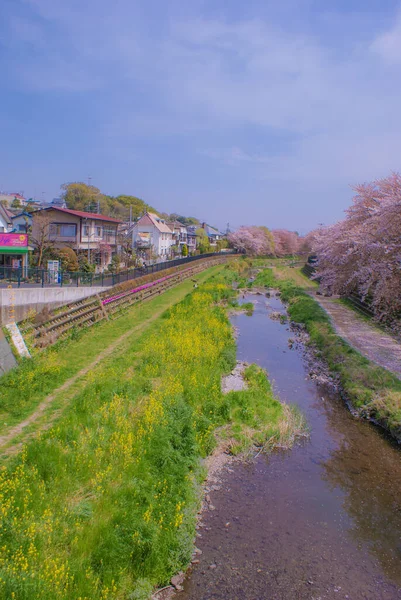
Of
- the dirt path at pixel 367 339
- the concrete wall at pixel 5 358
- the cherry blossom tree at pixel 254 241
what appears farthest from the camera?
the cherry blossom tree at pixel 254 241

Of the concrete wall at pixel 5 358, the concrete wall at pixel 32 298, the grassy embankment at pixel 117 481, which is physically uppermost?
the concrete wall at pixel 32 298

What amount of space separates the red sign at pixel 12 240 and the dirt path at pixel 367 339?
839 inches

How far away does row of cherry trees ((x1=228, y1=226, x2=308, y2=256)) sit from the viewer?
323 feet

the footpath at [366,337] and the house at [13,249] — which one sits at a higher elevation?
the house at [13,249]

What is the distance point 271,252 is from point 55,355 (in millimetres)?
90197

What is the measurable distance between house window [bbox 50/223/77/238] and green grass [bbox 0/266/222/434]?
2021 cm

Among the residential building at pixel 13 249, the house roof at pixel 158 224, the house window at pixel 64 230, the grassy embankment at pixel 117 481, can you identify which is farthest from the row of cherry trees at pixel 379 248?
the house roof at pixel 158 224

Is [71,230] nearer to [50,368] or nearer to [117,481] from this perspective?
[50,368]

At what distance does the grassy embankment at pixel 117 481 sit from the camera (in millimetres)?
6152

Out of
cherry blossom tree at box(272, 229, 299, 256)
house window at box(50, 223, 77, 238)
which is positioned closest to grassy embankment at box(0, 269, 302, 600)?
house window at box(50, 223, 77, 238)

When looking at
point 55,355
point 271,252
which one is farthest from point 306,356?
point 271,252

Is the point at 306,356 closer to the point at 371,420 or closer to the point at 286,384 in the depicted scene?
the point at 286,384

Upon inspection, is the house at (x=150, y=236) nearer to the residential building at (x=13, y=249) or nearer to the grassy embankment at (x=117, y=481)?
the residential building at (x=13, y=249)

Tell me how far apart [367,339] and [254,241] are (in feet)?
249
